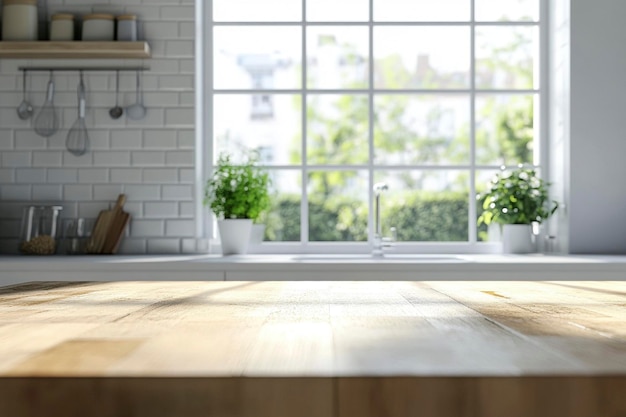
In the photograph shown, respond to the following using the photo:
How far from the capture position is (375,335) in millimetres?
651

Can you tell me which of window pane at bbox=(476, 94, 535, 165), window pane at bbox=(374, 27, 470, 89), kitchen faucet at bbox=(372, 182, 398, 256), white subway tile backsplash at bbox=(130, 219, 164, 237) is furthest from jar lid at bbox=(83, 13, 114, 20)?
window pane at bbox=(476, 94, 535, 165)

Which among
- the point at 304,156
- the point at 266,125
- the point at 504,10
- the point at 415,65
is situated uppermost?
the point at 504,10

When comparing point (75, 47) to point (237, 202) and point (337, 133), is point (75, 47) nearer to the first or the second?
point (237, 202)

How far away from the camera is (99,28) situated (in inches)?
Result: 153

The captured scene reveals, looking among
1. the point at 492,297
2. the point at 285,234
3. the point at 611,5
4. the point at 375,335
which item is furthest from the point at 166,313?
the point at 285,234

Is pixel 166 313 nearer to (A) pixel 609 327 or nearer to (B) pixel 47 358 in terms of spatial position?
(B) pixel 47 358

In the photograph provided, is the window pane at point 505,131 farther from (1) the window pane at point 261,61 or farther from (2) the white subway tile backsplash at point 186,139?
(2) the white subway tile backsplash at point 186,139

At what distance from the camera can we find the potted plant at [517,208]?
3.90 metres

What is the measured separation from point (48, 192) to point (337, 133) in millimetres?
10481

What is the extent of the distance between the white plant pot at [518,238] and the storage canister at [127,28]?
195 cm

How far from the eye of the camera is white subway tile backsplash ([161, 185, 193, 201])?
13.0 ft

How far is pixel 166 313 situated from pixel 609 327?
1.35ft

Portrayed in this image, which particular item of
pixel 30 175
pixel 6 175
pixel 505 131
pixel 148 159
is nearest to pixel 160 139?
pixel 148 159

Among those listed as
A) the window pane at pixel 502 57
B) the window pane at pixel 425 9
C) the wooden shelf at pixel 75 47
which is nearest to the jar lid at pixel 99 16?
the wooden shelf at pixel 75 47
